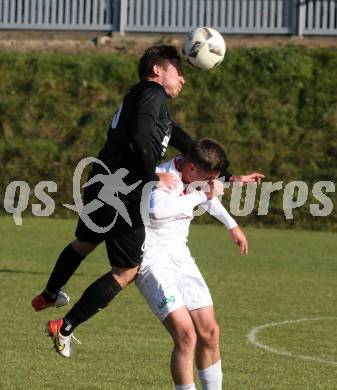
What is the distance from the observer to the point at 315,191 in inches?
968

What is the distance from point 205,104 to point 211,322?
19.5 metres

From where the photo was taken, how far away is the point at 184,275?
7102mm

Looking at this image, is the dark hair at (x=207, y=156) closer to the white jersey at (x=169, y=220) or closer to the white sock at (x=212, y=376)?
the white jersey at (x=169, y=220)

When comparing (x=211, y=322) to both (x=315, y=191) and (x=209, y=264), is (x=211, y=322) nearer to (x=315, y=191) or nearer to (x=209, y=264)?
(x=209, y=264)

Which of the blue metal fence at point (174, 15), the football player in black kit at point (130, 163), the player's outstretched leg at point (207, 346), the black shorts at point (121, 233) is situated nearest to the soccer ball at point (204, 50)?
the football player in black kit at point (130, 163)

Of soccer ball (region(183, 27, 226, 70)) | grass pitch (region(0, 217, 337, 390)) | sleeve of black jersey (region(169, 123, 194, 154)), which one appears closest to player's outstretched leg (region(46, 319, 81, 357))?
grass pitch (region(0, 217, 337, 390))


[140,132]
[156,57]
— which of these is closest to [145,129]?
[140,132]

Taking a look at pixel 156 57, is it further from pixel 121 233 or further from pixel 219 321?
pixel 219 321

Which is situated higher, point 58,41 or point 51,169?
point 58,41

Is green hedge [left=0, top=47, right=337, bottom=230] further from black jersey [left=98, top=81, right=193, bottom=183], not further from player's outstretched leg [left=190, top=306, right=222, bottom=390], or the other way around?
player's outstretched leg [left=190, top=306, right=222, bottom=390]

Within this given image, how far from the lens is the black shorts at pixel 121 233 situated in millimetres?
7074

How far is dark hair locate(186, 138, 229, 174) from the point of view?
704cm

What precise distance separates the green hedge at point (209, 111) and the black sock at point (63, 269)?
16.1 meters

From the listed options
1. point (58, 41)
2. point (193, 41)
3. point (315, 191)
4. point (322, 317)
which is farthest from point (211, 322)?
point (58, 41)
